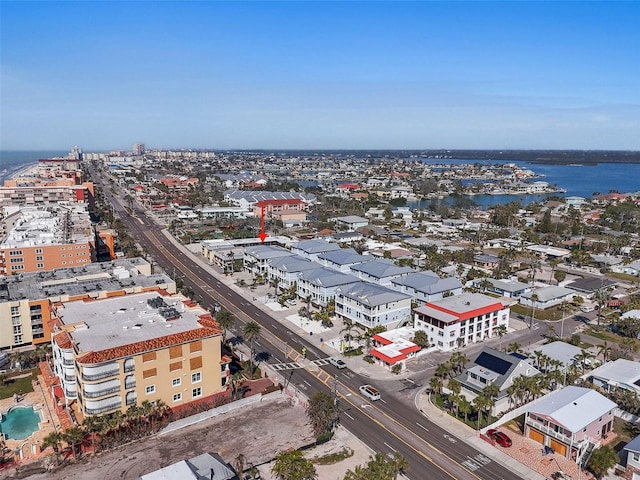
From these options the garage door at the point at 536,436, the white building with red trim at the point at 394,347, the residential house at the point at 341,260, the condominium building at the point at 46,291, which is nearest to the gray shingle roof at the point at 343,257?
the residential house at the point at 341,260

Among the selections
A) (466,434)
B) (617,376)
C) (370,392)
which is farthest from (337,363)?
(617,376)

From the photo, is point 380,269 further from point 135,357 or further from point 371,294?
point 135,357

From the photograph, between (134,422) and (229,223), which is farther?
(229,223)

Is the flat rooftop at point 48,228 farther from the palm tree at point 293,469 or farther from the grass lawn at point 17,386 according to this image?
the palm tree at point 293,469

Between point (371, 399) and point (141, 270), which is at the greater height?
point (141, 270)

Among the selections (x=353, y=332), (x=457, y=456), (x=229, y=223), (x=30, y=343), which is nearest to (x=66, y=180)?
(x=229, y=223)

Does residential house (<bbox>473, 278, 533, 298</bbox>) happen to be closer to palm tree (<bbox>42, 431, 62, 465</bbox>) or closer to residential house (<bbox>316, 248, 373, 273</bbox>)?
residential house (<bbox>316, 248, 373, 273</bbox>)

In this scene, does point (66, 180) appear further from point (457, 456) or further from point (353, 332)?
point (457, 456)
